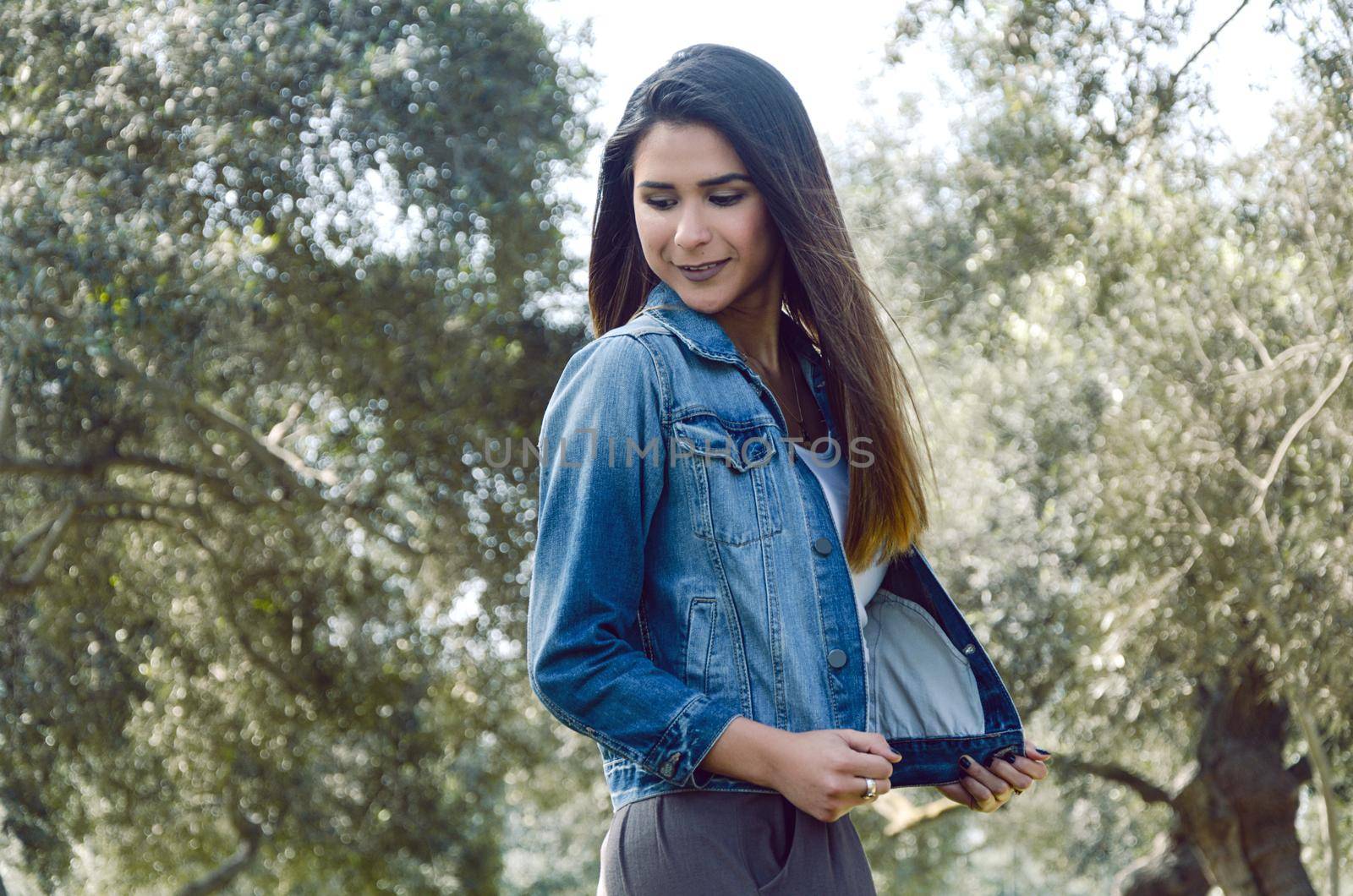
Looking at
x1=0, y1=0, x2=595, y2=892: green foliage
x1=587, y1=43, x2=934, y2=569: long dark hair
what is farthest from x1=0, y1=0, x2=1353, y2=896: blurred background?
x1=587, y1=43, x2=934, y2=569: long dark hair

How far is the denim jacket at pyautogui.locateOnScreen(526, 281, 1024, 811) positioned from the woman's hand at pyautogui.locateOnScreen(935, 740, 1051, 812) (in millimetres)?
135

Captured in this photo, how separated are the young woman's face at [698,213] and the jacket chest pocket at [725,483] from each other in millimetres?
285

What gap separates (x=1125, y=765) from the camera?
12.4 metres

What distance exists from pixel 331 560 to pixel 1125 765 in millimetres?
7366

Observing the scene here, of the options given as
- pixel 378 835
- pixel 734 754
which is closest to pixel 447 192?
pixel 378 835

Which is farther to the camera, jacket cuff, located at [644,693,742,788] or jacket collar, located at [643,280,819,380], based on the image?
jacket collar, located at [643,280,819,380]

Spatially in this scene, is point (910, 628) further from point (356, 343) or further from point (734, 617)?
point (356, 343)

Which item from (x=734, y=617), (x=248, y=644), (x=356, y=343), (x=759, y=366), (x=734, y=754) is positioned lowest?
(x=734, y=754)

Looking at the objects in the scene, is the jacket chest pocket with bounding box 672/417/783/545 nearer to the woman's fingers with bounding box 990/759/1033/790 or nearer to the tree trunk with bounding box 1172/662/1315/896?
the woman's fingers with bounding box 990/759/1033/790

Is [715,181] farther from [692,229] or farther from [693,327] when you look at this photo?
[693,327]

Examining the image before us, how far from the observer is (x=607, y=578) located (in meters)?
1.72

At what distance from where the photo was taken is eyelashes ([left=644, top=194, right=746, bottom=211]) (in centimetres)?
207

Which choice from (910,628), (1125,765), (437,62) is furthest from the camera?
(1125,765)

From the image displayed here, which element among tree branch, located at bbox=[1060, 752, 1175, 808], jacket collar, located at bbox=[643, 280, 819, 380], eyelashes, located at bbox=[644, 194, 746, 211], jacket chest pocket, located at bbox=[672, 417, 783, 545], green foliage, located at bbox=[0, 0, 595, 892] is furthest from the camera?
tree branch, located at bbox=[1060, 752, 1175, 808]
